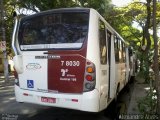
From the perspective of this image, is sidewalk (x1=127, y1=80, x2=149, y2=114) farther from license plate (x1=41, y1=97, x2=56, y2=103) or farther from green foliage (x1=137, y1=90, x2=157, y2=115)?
license plate (x1=41, y1=97, x2=56, y2=103)

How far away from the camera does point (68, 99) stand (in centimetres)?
736

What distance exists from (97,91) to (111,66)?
7.06 feet

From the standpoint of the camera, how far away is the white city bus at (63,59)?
7.23 metres

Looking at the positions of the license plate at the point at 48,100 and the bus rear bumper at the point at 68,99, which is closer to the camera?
the bus rear bumper at the point at 68,99

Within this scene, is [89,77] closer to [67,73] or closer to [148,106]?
[67,73]

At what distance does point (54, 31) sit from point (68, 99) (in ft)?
5.66

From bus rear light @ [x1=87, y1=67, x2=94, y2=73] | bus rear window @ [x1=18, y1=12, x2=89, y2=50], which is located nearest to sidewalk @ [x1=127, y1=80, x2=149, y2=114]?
bus rear light @ [x1=87, y1=67, x2=94, y2=73]

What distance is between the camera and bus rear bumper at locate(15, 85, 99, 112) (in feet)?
23.5

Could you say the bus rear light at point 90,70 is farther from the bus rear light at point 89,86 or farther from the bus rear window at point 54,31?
the bus rear window at point 54,31

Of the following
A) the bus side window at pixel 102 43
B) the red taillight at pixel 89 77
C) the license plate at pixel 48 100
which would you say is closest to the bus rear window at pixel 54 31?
the bus side window at pixel 102 43

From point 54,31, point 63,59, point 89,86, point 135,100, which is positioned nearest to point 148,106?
point 89,86

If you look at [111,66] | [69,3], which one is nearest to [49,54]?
[111,66]

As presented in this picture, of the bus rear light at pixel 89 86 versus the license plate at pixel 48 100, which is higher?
the bus rear light at pixel 89 86

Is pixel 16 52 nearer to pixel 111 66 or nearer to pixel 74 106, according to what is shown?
pixel 74 106
